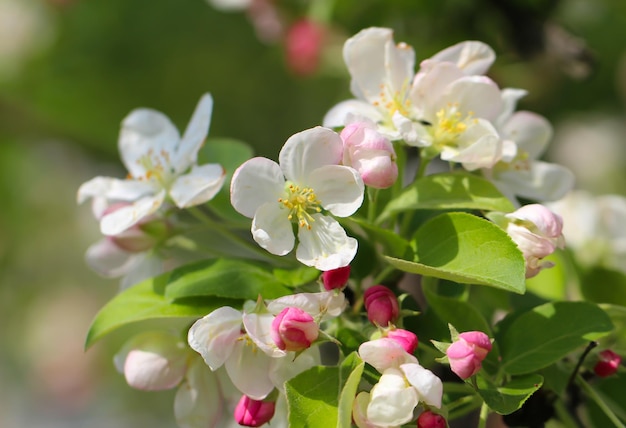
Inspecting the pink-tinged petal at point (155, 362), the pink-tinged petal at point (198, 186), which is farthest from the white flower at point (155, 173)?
the pink-tinged petal at point (155, 362)

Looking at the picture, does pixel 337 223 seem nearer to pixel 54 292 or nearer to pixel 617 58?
pixel 617 58

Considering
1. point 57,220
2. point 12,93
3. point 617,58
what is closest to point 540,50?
point 617,58

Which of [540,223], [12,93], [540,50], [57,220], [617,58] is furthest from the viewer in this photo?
[57,220]

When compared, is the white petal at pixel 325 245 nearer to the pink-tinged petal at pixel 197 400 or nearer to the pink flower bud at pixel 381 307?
the pink flower bud at pixel 381 307

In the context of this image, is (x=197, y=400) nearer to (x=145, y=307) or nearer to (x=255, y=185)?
(x=145, y=307)

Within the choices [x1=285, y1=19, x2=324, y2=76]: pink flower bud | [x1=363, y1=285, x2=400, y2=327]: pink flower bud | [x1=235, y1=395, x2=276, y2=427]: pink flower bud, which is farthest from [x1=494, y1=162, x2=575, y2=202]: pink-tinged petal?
[x1=285, y1=19, x2=324, y2=76]: pink flower bud

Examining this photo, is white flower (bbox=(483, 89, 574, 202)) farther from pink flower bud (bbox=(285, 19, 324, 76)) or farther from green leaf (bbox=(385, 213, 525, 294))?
pink flower bud (bbox=(285, 19, 324, 76))
